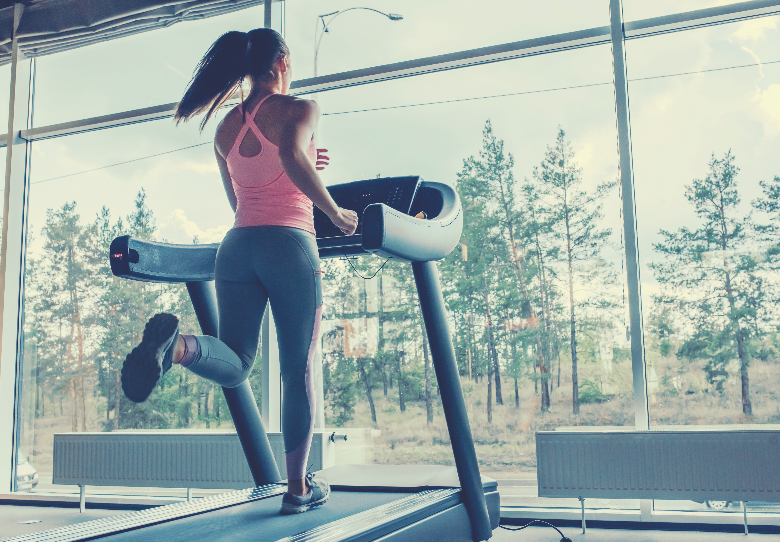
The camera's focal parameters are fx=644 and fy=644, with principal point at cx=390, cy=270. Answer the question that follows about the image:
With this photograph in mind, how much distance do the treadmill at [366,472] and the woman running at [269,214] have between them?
0.18 metres

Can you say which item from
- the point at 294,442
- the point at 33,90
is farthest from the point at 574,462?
the point at 33,90

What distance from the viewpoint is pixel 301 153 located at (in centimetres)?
154

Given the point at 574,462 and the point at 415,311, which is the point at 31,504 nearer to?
the point at 415,311

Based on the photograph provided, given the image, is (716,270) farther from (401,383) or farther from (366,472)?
(366,472)

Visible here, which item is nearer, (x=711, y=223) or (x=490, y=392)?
(x=711, y=223)

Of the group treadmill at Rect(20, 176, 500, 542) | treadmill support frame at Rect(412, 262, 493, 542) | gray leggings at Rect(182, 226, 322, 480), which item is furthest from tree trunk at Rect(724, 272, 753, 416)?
gray leggings at Rect(182, 226, 322, 480)

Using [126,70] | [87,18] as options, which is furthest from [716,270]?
[87,18]

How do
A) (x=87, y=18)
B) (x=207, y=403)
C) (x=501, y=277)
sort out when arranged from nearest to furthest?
(x=501, y=277) < (x=207, y=403) < (x=87, y=18)

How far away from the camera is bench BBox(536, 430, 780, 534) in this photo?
2.61 meters

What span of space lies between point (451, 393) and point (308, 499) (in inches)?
21.7

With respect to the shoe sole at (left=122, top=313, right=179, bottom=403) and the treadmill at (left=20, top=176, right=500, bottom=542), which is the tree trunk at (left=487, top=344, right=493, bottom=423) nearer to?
the treadmill at (left=20, top=176, right=500, bottom=542)

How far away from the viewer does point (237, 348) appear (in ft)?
5.25

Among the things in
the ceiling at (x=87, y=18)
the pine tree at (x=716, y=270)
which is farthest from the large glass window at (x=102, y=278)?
the pine tree at (x=716, y=270)

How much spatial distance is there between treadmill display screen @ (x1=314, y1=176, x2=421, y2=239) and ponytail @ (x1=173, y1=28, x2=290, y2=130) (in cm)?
59
